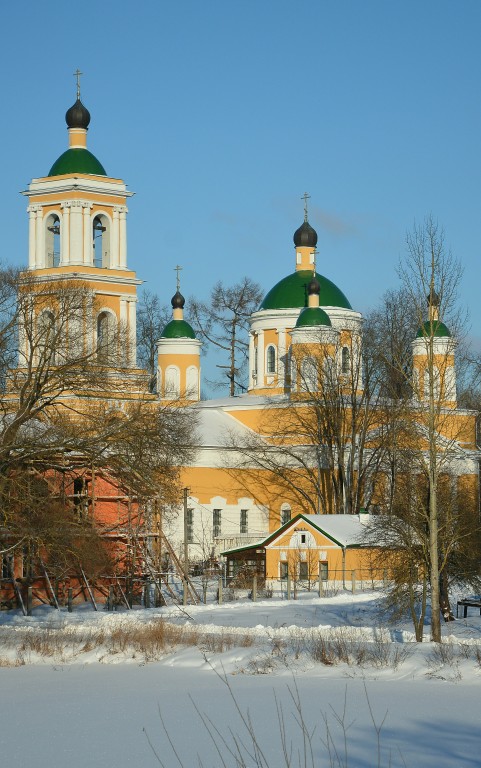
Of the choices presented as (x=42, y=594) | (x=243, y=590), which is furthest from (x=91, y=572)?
(x=243, y=590)

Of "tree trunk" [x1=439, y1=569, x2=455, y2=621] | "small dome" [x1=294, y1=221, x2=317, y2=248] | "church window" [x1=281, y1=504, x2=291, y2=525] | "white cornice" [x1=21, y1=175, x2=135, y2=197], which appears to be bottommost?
"tree trunk" [x1=439, y1=569, x2=455, y2=621]

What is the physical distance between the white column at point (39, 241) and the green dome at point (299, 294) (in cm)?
1490

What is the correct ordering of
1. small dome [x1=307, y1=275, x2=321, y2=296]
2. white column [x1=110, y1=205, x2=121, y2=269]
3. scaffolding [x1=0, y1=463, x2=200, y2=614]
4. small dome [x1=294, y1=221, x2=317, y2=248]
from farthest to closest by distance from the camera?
small dome [x1=294, y1=221, x2=317, y2=248], small dome [x1=307, y1=275, x2=321, y2=296], white column [x1=110, y1=205, x2=121, y2=269], scaffolding [x1=0, y1=463, x2=200, y2=614]

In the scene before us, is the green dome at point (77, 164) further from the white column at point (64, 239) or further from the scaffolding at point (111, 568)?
the scaffolding at point (111, 568)

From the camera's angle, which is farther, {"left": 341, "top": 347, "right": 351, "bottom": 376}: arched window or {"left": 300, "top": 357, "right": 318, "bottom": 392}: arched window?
{"left": 341, "top": 347, "right": 351, "bottom": 376}: arched window

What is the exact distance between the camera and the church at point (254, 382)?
43594 millimetres

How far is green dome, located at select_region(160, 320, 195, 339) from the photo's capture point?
183 ft

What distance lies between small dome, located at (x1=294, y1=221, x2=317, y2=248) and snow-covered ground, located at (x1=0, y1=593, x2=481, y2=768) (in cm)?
3448

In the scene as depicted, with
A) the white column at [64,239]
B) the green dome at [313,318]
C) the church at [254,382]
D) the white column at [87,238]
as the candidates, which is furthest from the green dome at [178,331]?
the white column at [64,239]

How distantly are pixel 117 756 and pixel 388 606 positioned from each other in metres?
14.0

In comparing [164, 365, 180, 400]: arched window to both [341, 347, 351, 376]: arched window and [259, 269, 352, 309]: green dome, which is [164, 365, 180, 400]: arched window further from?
[341, 347, 351, 376]: arched window

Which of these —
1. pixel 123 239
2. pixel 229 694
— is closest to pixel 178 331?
pixel 123 239

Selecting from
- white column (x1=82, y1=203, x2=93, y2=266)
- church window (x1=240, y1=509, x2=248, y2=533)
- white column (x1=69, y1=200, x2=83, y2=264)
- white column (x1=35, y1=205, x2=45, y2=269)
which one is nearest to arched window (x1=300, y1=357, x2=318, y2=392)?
church window (x1=240, y1=509, x2=248, y2=533)

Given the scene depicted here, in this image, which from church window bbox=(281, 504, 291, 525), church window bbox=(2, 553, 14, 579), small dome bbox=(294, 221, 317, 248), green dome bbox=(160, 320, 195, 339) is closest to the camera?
church window bbox=(2, 553, 14, 579)
